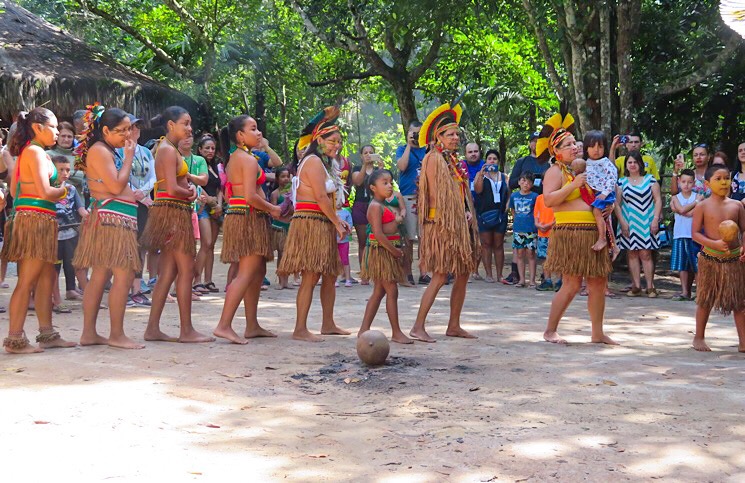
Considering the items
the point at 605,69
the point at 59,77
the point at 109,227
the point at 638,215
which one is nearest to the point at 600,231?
the point at 638,215

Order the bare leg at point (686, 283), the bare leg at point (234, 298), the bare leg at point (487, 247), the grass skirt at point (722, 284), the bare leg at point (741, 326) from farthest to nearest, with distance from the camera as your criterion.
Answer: the bare leg at point (487, 247) → the bare leg at point (686, 283) → the bare leg at point (234, 298) → the bare leg at point (741, 326) → the grass skirt at point (722, 284)

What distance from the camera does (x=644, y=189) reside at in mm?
9797

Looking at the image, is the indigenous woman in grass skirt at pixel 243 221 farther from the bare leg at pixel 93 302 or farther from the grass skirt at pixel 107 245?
the bare leg at pixel 93 302

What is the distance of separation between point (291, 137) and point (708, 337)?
18.6 meters

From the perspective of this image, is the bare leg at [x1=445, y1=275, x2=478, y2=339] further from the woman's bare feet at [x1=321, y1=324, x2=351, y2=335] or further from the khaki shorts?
the khaki shorts

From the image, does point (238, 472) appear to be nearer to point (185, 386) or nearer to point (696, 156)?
point (185, 386)

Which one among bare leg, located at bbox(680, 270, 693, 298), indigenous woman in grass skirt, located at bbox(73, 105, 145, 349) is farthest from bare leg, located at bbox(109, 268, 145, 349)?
bare leg, located at bbox(680, 270, 693, 298)

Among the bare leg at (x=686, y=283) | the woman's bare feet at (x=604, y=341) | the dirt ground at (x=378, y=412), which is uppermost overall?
the bare leg at (x=686, y=283)

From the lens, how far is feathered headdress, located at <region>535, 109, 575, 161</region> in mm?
6863

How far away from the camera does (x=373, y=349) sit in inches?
224

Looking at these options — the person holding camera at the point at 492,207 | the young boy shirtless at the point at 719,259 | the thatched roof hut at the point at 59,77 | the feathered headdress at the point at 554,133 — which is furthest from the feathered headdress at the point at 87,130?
the thatched roof hut at the point at 59,77

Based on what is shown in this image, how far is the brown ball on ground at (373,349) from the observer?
5695 mm

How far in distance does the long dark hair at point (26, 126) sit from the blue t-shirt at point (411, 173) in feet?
16.1

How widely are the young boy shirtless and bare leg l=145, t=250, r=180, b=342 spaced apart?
371 cm
